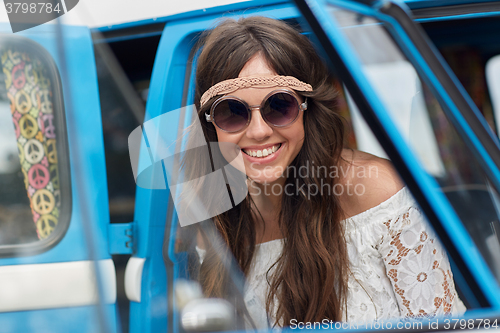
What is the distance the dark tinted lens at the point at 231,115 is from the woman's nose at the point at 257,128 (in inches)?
1.0

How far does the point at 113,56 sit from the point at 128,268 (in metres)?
0.86

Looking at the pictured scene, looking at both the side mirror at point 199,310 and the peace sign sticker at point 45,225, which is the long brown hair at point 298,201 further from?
the peace sign sticker at point 45,225

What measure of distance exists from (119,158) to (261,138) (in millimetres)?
563

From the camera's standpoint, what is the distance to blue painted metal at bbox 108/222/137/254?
1.29 meters

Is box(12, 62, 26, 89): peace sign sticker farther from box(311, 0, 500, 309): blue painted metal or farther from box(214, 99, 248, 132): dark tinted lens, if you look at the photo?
box(311, 0, 500, 309): blue painted metal

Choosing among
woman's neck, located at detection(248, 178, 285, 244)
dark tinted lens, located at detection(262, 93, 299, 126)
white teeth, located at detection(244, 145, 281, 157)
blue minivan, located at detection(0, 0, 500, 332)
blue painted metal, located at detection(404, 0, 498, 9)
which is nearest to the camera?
blue minivan, located at detection(0, 0, 500, 332)

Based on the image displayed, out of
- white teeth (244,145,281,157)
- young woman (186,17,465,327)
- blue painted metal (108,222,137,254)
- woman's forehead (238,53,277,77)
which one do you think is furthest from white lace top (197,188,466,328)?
woman's forehead (238,53,277,77)

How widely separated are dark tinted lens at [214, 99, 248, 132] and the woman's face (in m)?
0.02

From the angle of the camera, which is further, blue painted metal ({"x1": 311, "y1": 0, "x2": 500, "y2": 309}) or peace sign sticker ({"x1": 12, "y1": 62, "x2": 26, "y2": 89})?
peace sign sticker ({"x1": 12, "y1": 62, "x2": 26, "y2": 89})

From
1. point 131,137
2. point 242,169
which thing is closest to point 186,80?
point 131,137

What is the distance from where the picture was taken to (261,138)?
3.86ft

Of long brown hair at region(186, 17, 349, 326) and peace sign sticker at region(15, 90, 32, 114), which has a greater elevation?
peace sign sticker at region(15, 90, 32, 114)

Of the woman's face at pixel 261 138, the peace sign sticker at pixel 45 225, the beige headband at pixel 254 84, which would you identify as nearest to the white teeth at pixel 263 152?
the woman's face at pixel 261 138

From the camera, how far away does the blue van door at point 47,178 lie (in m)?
1.13
